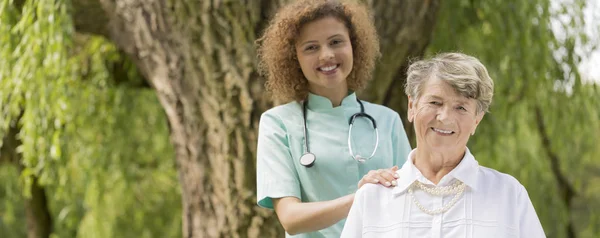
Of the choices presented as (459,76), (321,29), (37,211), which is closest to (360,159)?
(321,29)

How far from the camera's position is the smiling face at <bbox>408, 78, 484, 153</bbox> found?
1956 millimetres

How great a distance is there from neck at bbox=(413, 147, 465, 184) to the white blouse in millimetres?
16

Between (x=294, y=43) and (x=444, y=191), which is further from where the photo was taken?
(x=294, y=43)

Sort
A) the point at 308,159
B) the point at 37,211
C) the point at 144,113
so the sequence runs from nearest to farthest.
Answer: the point at 308,159 → the point at 144,113 → the point at 37,211

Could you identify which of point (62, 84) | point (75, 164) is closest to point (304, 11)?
point (62, 84)

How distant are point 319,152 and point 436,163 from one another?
1.81 feet

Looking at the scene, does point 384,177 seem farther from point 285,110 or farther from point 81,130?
point 81,130

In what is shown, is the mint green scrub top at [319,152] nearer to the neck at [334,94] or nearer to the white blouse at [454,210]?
the neck at [334,94]

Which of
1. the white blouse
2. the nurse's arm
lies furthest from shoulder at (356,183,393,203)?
the nurse's arm

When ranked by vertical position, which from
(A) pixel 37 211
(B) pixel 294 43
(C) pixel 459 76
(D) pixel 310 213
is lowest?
(A) pixel 37 211

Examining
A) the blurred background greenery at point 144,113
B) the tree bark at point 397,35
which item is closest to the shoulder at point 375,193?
the tree bark at point 397,35

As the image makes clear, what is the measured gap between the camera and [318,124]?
102 inches

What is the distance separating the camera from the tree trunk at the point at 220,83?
3.78m

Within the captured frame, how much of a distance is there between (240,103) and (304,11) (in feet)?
4.26
